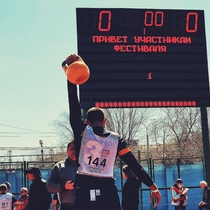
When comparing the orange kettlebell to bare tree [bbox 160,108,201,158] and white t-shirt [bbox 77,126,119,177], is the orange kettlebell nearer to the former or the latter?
white t-shirt [bbox 77,126,119,177]

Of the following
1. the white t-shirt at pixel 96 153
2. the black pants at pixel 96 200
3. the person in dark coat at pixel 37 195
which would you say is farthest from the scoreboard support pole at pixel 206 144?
the black pants at pixel 96 200

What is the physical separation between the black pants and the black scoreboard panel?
901cm

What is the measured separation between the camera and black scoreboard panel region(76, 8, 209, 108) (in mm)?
13664

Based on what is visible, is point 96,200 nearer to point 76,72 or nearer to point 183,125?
point 76,72

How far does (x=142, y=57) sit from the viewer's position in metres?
14.0

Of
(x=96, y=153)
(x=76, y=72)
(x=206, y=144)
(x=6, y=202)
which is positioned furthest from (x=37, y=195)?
(x=206, y=144)

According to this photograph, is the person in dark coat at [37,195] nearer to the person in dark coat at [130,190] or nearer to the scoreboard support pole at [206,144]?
the person in dark coat at [130,190]

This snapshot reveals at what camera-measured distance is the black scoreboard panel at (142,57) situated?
13664 mm

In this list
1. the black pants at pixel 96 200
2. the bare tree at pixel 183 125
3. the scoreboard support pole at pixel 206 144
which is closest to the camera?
the black pants at pixel 96 200

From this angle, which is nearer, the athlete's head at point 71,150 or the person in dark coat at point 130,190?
Result: the athlete's head at point 71,150

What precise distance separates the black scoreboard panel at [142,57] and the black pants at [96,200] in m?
9.01

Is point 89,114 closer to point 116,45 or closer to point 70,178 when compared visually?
point 70,178

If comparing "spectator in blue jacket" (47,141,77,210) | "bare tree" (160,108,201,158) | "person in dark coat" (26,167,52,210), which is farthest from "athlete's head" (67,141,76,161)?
"bare tree" (160,108,201,158)

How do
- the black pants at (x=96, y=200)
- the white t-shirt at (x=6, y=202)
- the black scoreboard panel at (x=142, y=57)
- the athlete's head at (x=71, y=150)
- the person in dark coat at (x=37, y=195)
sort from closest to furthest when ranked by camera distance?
the black pants at (x=96, y=200), the athlete's head at (x=71, y=150), the person in dark coat at (x=37, y=195), the white t-shirt at (x=6, y=202), the black scoreboard panel at (x=142, y=57)
